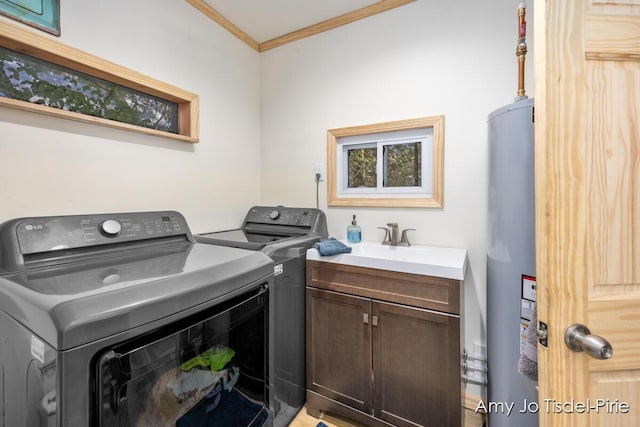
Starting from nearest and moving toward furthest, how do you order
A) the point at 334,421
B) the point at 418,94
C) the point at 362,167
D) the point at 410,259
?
the point at 410,259, the point at 334,421, the point at 418,94, the point at 362,167

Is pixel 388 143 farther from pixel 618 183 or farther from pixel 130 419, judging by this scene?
pixel 130 419

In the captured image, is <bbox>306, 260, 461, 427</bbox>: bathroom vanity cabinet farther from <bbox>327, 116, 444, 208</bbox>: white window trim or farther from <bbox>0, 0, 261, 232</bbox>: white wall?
<bbox>0, 0, 261, 232</bbox>: white wall

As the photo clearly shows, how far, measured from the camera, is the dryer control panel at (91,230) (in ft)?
3.35

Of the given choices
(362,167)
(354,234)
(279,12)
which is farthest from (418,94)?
(279,12)

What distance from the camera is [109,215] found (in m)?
1.29

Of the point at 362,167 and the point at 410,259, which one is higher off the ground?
the point at 362,167

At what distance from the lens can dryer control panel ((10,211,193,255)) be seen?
1.02 m

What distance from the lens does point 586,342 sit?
2.26 ft

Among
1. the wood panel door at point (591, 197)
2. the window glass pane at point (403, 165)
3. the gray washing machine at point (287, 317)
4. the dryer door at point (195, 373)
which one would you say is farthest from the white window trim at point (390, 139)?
the dryer door at point (195, 373)

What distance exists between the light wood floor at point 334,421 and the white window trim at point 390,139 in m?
1.24

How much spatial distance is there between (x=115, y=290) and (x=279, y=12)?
6.81 feet

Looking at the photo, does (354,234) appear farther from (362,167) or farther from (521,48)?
(521,48)

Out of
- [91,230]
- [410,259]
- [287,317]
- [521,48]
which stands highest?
[521,48]

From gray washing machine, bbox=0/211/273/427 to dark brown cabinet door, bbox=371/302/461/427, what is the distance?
0.59m
